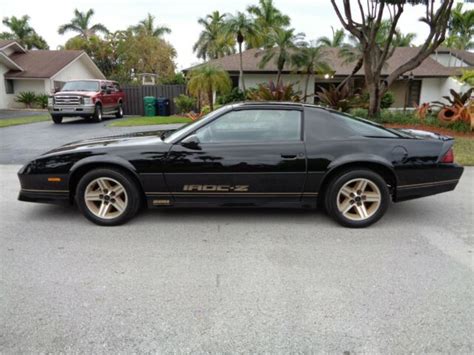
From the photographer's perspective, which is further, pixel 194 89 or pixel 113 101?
pixel 113 101

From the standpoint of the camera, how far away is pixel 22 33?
141ft

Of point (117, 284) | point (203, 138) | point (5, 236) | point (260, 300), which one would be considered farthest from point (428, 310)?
point (5, 236)

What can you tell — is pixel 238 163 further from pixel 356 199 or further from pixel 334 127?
pixel 356 199

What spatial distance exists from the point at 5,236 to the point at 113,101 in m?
16.6

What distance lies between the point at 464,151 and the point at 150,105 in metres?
16.3

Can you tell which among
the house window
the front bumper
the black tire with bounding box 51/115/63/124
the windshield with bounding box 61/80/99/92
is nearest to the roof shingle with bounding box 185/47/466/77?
the windshield with bounding box 61/80/99/92

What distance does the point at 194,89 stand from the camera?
56.7 ft

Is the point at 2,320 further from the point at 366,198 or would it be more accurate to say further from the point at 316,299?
the point at 366,198

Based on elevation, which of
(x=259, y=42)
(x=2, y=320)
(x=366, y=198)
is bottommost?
(x=2, y=320)

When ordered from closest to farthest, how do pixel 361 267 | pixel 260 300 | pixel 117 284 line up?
pixel 260 300 < pixel 117 284 < pixel 361 267

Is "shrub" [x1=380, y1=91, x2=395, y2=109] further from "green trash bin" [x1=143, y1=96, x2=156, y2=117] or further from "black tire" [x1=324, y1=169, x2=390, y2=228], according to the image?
"black tire" [x1=324, y1=169, x2=390, y2=228]

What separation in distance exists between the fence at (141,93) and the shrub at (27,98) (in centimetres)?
801

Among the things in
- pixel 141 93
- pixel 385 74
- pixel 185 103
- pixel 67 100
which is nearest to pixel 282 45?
pixel 185 103

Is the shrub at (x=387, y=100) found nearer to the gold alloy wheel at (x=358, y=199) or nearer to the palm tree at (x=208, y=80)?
the palm tree at (x=208, y=80)
